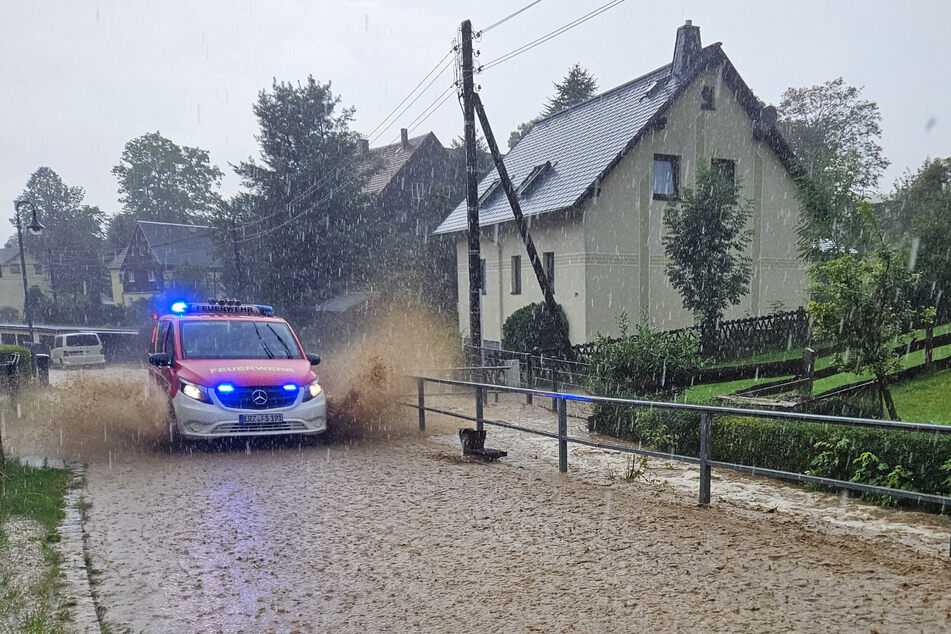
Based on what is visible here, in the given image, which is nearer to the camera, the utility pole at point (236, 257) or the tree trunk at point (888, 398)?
the tree trunk at point (888, 398)

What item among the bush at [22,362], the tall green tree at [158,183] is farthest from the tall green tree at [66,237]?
the bush at [22,362]

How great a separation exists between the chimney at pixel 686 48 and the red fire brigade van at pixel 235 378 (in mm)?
19688

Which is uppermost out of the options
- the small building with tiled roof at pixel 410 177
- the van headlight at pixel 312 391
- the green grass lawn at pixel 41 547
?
the small building with tiled roof at pixel 410 177

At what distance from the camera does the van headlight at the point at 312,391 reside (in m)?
9.83

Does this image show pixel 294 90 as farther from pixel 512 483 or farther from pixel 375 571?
pixel 375 571

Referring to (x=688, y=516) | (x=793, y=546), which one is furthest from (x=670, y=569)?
(x=688, y=516)

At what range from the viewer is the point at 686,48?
25.3 m

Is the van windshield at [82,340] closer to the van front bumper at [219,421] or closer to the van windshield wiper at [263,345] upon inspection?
the van windshield wiper at [263,345]

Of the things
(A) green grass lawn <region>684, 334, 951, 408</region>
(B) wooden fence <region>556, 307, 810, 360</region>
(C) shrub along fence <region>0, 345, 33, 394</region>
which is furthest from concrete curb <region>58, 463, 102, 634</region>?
(B) wooden fence <region>556, 307, 810, 360</region>

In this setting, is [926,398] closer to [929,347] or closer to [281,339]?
[929,347]

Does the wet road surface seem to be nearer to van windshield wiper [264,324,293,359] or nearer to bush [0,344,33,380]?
van windshield wiper [264,324,293,359]

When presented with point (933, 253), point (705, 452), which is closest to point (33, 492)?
point (705, 452)

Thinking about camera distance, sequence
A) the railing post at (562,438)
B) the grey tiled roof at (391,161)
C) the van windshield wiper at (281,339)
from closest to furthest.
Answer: the railing post at (562,438)
the van windshield wiper at (281,339)
the grey tiled roof at (391,161)

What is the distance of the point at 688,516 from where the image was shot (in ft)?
20.2
